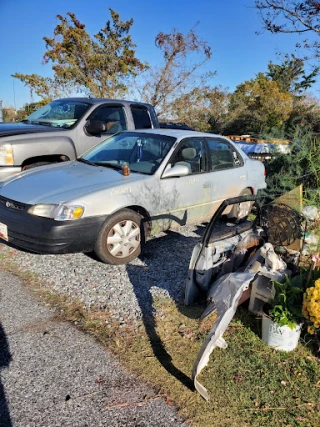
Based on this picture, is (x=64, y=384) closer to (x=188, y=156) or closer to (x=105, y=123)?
(x=188, y=156)

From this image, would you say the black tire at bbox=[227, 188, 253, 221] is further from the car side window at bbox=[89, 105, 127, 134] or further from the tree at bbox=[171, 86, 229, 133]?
the tree at bbox=[171, 86, 229, 133]

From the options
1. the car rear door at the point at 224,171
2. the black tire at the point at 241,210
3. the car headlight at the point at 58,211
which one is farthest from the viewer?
the black tire at the point at 241,210

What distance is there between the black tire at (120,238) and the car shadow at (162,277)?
0.61ft

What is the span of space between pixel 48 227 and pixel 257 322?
2.19m

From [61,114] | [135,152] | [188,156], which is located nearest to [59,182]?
[135,152]

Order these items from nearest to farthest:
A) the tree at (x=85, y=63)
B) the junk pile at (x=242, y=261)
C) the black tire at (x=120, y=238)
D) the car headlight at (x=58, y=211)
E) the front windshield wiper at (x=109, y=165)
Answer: the junk pile at (x=242, y=261) < the car headlight at (x=58, y=211) < the black tire at (x=120, y=238) < the front windshield wiper at (x=109, y=165) < the tree at (x=85, y=63)

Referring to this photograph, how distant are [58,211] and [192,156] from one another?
82.4 inches

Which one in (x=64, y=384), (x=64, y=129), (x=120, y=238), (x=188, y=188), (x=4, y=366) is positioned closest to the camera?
(x=64, y=384)

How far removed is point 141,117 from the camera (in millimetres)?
6656

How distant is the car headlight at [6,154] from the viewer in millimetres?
4781

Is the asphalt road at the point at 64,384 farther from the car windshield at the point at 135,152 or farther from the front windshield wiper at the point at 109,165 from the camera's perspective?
the car windshield at the point at 135,152

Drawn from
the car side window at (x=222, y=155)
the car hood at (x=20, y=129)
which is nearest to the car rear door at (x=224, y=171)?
the car side window at (x=222, y=155)

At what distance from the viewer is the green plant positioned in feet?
8.79

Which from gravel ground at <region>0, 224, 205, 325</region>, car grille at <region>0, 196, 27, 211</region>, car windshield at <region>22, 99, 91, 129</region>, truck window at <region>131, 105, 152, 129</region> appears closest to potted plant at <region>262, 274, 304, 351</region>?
gravel ground at <region>0, 224, 205, 325</region>
